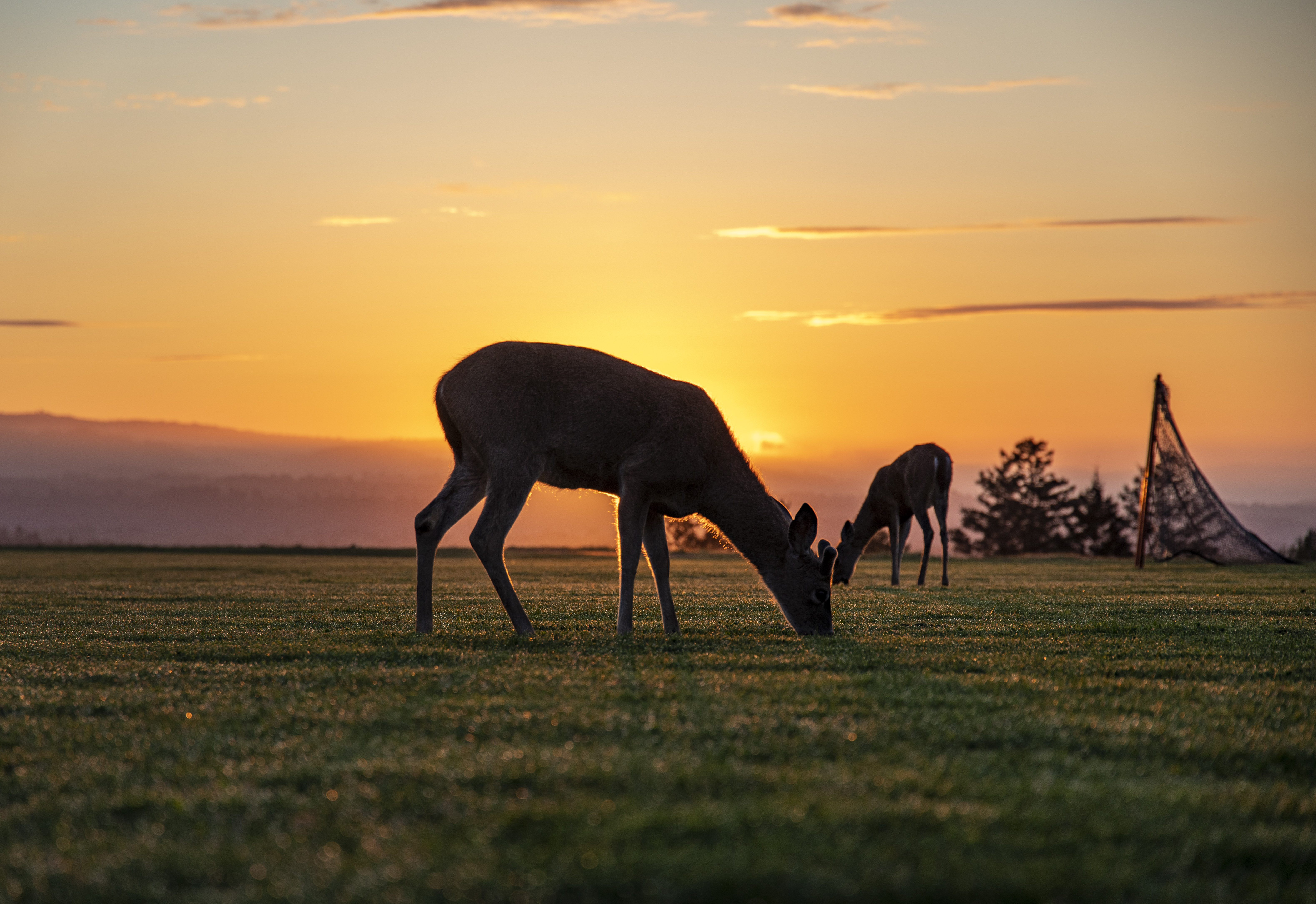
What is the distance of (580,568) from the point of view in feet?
94.5

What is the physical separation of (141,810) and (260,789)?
394 mm

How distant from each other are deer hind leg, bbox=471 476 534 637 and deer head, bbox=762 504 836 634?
7.91ft

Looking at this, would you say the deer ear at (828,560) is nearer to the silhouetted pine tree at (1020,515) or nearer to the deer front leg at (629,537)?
the deer front leg at (629,537)

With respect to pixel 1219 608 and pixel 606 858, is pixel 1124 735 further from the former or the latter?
pixel 1219 608

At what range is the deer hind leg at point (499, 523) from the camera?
33.0 feet

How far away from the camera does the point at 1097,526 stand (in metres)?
70.4

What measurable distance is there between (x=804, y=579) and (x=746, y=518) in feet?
Answer: 2.73

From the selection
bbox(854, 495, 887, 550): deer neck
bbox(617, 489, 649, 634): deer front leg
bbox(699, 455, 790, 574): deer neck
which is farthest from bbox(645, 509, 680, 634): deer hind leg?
bbox(854, 495, 887, 550): deer neck

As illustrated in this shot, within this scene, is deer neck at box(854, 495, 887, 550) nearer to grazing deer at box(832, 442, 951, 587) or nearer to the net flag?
grazing deer at box(832, 442, 951, 587)

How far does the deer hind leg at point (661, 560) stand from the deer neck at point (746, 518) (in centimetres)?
51

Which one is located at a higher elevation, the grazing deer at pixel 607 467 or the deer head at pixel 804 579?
the grazing deer at pixel 607 467

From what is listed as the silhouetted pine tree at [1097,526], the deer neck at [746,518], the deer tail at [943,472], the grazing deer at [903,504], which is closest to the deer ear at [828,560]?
the deer neck at [746,518]

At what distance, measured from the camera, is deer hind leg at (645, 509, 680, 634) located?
10.3 metres

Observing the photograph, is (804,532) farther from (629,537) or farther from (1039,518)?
(1039,518)
